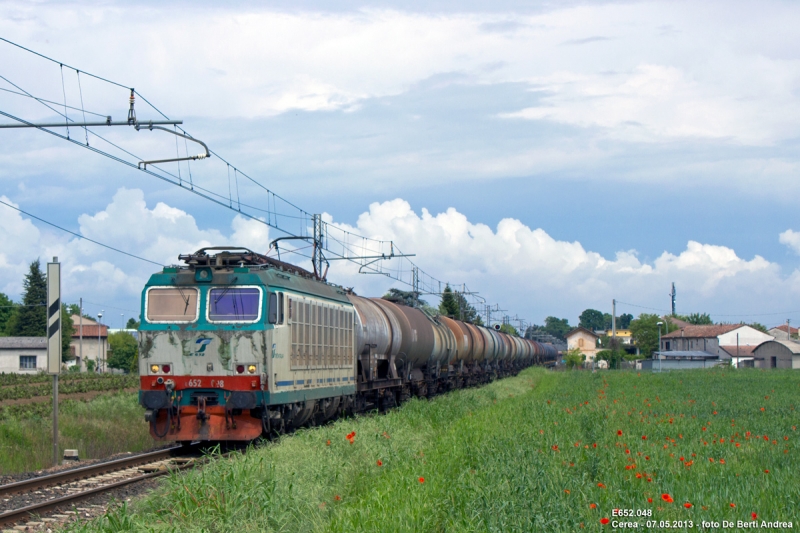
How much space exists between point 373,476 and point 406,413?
8715mm

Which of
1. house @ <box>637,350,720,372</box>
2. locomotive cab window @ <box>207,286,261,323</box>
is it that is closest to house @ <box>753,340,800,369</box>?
house @ <box>637,350,720,372</box>

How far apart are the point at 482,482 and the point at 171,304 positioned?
9.27 m

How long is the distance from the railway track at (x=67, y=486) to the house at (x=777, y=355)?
9180cm

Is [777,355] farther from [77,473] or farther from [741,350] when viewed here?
[77,473]

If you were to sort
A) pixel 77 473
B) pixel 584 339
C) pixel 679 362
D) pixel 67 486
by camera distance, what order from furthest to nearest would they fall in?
1. pixel 584 339
2. pixel 679 362
3. pixel 77 473
4. pixel 67 486

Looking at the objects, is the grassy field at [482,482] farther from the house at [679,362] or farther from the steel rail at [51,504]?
the house at [679,362]

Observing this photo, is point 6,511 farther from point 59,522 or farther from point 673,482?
point 673,482

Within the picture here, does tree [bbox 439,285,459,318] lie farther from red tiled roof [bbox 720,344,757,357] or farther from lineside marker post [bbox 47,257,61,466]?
lineside marker post [bbox 47,257,61,466]

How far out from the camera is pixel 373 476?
431 inches

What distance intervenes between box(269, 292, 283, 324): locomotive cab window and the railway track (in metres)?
2.94

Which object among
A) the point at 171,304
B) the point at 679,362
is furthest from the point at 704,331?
the point at 171,304

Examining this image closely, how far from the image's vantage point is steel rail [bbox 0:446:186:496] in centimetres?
1188

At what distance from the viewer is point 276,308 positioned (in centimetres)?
1603

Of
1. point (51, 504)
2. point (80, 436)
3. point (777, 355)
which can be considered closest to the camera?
point (51, 504)
